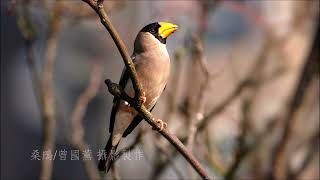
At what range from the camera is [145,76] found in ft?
7.41

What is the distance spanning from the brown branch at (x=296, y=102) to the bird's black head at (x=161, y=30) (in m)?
0.93

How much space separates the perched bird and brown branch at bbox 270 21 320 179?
37.0 inches

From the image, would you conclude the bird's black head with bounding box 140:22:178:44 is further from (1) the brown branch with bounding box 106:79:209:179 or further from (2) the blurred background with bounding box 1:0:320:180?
(1) the brown branch with bounding box 106:79:209:179

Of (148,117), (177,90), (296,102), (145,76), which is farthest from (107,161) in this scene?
(296,102)

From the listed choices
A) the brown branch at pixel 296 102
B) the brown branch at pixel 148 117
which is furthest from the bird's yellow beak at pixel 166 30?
the brown branch at pixel 296 102

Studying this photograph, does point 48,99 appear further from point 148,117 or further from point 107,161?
point 148,117

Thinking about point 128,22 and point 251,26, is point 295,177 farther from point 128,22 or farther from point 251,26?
point 251,26

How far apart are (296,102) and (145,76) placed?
3.76 feet

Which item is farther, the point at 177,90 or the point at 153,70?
the point at 177,90

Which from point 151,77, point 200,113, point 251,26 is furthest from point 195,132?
point 251,26

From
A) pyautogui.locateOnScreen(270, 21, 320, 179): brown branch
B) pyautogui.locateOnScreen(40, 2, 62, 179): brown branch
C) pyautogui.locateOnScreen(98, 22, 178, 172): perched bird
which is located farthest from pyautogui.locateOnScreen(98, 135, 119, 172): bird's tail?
pyautogui.locateOnScreen(270, 21, 320, 179): brown branch

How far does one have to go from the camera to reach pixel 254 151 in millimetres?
3471

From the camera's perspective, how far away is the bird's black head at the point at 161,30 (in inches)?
94.4

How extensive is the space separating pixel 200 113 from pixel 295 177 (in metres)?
1.07
